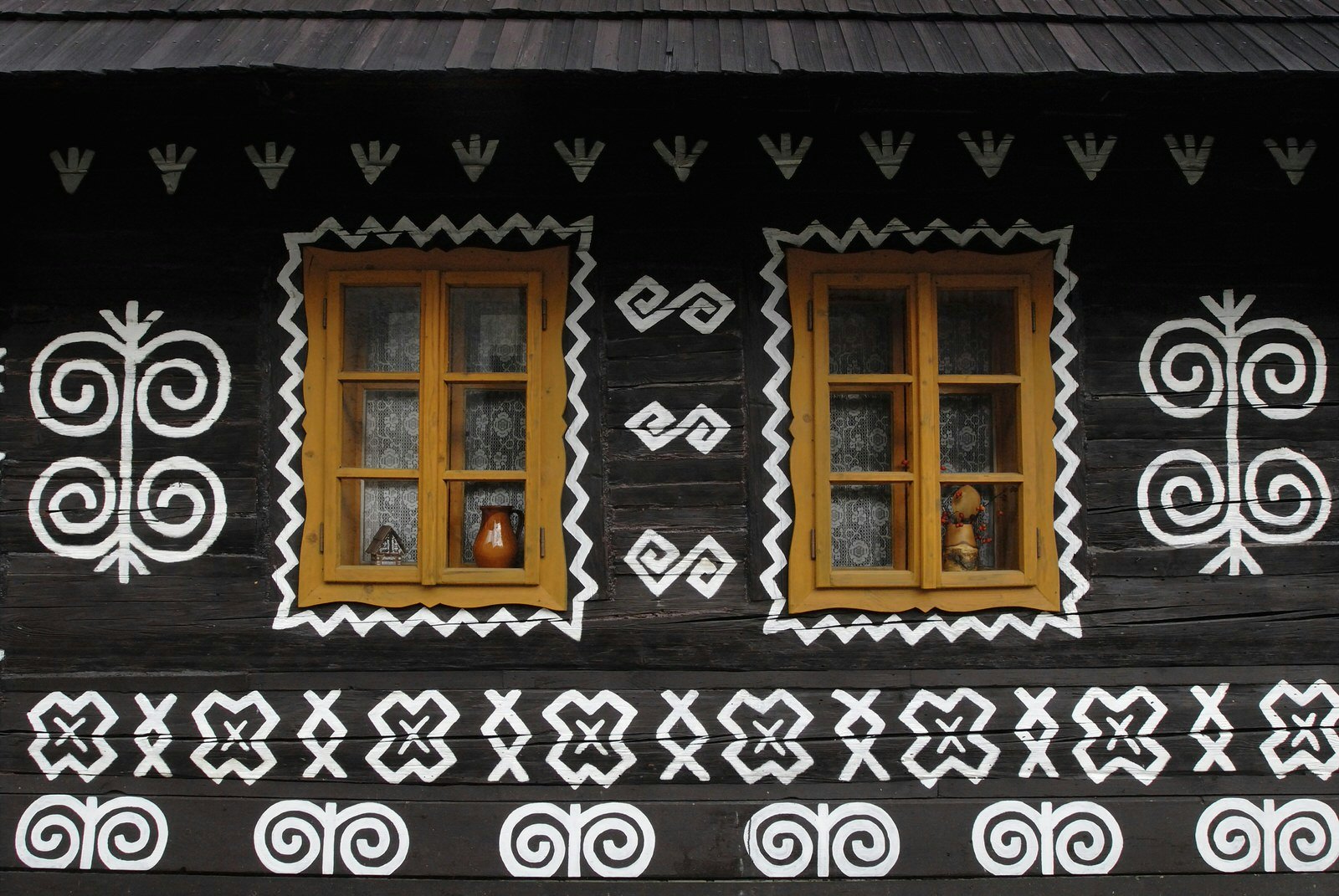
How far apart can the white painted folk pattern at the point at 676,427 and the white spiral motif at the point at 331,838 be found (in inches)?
61.8

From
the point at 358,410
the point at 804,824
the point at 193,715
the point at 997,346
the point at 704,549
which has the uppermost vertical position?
the point at 997,346

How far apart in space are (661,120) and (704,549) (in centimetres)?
151

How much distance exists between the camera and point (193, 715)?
329 cm

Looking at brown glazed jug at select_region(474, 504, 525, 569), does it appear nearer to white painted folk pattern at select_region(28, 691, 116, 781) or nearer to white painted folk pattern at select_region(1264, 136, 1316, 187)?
white painted folk pattern at select_region(28, 691, 116, 781)

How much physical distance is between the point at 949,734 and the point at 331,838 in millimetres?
2167

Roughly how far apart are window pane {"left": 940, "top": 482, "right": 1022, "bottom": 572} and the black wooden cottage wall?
0.70ft

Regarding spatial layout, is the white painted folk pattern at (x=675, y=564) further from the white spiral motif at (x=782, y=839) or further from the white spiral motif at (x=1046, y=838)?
the white spiral motif at (x=1046, y=838)

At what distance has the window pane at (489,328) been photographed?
136 inches

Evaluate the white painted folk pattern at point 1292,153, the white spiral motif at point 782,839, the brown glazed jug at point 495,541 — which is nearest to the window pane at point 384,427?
the brown glazed jug at point 495,541

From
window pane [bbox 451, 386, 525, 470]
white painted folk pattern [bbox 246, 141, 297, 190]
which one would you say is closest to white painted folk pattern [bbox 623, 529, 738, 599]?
window pane [bbox 451, 386, 525, 470]

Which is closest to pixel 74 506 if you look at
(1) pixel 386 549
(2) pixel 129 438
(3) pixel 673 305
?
(2) pixel 129 438

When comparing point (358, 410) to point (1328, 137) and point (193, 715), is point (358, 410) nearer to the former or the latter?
point (193, 715)

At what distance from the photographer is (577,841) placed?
323 centimetres

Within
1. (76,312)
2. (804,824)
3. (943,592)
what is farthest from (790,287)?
(76,312)
